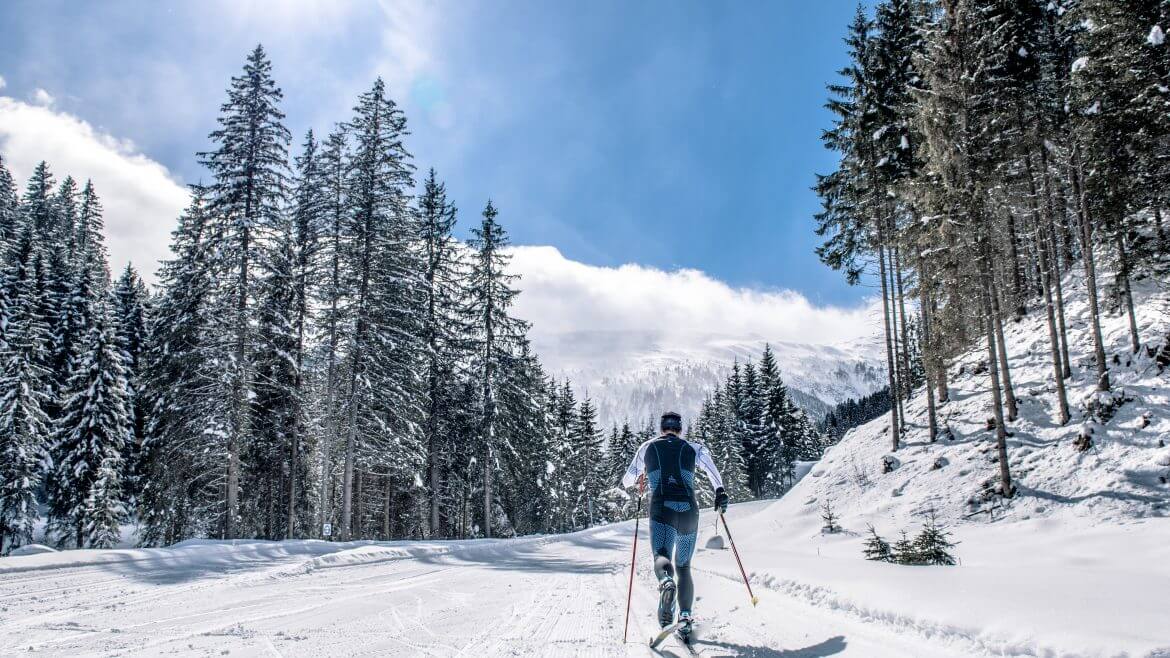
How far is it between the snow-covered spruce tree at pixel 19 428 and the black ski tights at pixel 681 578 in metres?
33.2

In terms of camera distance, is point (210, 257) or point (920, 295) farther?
point (210, 257)

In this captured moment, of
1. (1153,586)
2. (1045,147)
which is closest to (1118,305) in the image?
(1045,147)

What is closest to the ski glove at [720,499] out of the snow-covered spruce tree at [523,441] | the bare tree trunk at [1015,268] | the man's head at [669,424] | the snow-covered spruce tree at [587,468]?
the man's head at [669,424]

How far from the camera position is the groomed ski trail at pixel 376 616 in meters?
4.85

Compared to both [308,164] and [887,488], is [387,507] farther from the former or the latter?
[887,488]

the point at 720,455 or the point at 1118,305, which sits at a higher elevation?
the point at 1118,305

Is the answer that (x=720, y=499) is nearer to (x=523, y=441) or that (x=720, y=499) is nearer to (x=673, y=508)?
(x=673, y=508)

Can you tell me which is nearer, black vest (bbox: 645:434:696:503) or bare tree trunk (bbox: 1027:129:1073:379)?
black vest (bbox: 645:434:696:503)

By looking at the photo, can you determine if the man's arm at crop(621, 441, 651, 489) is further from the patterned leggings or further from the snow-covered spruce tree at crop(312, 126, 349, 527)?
the snow-covered spruce tree at crop(312, 126, 349, 527)

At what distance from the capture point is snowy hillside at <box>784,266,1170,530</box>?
48.2 feet

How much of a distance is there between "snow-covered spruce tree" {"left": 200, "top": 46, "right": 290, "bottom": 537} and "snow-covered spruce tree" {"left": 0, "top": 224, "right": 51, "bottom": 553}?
12747 millimetres

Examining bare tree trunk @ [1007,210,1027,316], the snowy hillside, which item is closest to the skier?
the snowy hillside

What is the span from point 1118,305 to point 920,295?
25.2ft

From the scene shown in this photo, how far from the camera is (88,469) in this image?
27.0 meters
